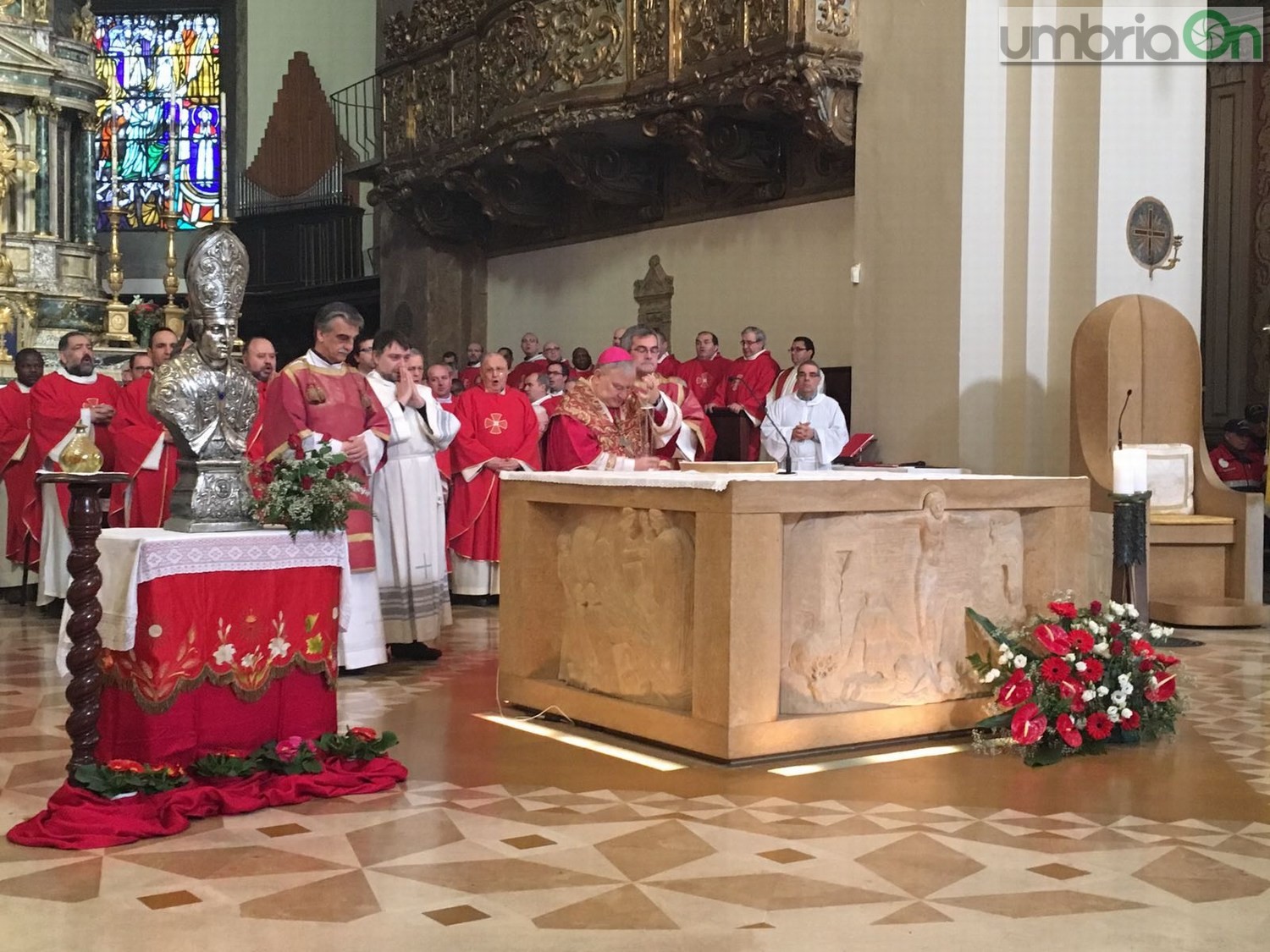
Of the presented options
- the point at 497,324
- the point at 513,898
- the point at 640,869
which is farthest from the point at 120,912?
the point at 497,324

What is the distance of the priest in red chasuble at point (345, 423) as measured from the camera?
7227mm

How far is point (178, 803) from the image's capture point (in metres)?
4.74

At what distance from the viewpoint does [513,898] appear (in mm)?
3969

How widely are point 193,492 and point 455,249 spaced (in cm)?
1287

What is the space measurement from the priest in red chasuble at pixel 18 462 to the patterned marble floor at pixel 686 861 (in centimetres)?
507

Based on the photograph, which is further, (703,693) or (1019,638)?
(1019,638)

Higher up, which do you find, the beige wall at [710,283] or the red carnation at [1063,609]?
the beige wall at [710,283]

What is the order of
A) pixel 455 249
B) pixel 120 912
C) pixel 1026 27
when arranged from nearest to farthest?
1. pixel 120 912
2. pixel 1026 27
3. pixel 455 249

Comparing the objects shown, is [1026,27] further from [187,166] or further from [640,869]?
[187,166]

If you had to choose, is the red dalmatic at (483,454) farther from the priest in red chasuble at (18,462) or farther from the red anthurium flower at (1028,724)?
the red anthurium flower at (1028,724)

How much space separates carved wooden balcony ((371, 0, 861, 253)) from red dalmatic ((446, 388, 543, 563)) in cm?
325

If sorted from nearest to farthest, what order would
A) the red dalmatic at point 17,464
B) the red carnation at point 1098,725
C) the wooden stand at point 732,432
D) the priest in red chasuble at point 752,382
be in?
the red carnation at point 1098,725 < the red dalmatic at point 17,464 < the wooden stand at point 732,432 < the priest in red chasuble at point 752,382

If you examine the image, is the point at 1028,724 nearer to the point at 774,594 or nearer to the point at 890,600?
the point at 890,600

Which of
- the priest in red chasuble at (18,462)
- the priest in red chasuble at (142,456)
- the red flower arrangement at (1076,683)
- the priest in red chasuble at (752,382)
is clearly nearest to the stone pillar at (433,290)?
the priest in red chasuble at (752,382)
